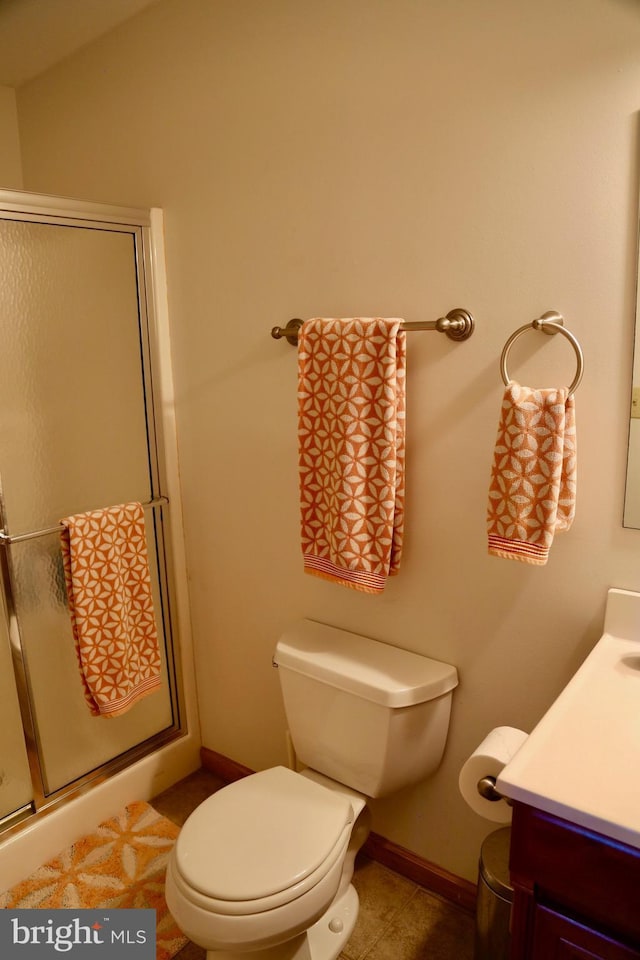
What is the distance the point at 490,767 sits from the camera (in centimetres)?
120

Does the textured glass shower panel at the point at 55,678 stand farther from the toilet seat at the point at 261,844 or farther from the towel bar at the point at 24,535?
the toilet seat at the point at 261,844

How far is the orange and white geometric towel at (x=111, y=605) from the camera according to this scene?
5.93 feet

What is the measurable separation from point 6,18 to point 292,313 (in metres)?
1.24

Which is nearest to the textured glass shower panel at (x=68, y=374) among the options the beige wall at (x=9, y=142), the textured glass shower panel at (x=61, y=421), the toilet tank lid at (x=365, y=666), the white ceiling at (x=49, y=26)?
the textured glass shower panel at (x=61, y=421)

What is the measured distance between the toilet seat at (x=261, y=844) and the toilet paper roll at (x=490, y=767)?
369 millimetres

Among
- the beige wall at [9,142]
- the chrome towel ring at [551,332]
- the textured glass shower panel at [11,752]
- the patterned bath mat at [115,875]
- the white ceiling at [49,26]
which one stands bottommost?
the patterned bath mat at [115,875]

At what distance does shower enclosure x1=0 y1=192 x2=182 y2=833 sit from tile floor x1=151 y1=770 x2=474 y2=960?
67cm

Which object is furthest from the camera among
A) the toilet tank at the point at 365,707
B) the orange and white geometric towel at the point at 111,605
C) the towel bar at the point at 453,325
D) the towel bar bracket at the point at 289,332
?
the orange and white geometric towel at the point at 111,605

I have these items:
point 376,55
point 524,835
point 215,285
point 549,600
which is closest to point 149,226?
point 215,285

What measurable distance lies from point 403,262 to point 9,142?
1761 mm

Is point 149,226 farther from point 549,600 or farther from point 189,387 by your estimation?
point 549,600

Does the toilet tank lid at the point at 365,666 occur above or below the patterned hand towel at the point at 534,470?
below

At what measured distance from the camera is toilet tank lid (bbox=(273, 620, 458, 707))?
5.03 ft

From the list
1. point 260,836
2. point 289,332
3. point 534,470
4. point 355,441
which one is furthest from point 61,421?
point 534,470
